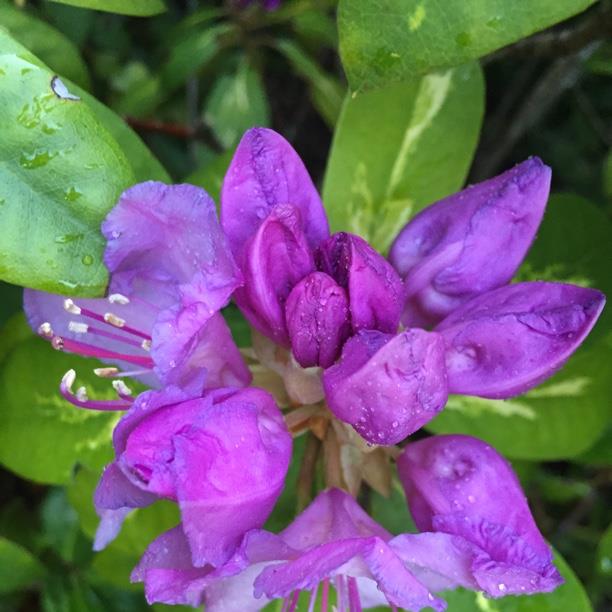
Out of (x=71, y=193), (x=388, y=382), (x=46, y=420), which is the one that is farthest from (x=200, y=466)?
(x=46, y=420)

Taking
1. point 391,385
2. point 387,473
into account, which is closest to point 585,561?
point 387,473

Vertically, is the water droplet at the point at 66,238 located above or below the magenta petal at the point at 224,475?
above

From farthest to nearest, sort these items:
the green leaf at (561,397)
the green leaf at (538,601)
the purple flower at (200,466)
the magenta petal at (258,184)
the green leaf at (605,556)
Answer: the green leaf at (605,556) < the green leaf at (561,397) < the green leaf at (538,601) < the magenta petal at (258,184) < the purple flower at (200,466)

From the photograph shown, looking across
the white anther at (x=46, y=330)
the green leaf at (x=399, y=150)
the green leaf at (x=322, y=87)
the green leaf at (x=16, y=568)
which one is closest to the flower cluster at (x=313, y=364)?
the white anther at (x=46, y=330)

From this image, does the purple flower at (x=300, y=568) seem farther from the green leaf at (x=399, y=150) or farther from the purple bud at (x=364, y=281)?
the green leaf at (x=399, y=150)

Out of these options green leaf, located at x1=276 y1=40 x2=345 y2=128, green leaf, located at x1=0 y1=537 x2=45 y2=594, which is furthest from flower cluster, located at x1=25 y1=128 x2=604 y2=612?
green leaf, located at x1=276 y1=40 x2=345 y2=128

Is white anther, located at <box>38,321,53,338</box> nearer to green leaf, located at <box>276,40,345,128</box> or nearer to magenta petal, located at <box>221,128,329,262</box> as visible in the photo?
magenta petal, located at <box>221,128,329,262</box>

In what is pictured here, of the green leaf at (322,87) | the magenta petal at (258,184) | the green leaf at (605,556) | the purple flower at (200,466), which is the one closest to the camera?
the purple flower at (200,466)

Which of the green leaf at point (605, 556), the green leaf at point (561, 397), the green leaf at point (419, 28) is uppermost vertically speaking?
the green leaf at point (419, 28)
